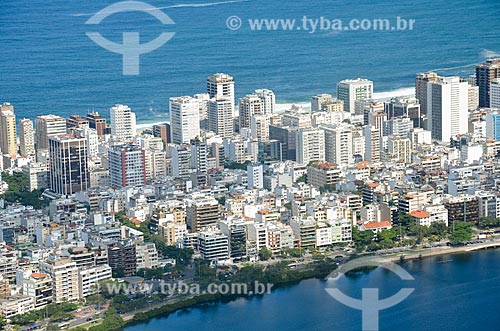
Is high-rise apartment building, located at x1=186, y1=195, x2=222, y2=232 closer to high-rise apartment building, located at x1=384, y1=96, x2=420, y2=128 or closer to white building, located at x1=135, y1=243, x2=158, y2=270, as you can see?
white building, located at x1=135, y1=243, x2=158, y2=270

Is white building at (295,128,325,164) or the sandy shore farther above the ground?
white building at (295,128,325,164)

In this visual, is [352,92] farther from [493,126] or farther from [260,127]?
[493,126]

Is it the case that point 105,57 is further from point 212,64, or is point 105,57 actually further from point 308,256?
point 308,256

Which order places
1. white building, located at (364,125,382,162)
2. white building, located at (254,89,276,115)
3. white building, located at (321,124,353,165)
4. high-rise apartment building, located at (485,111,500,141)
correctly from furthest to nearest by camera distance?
white building, located at (254,89,276,115) < high-rise apartment building, located at (485,111,500,141) < white building, located at (364,125,382,162) < white building, located at (321,124,353,165)

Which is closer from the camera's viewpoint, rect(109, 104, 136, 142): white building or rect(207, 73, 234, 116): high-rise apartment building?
rect(109, 104, 136, 142): white building

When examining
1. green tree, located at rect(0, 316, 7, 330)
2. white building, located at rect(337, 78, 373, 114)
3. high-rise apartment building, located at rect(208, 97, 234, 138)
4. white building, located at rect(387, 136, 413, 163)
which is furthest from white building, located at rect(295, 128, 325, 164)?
green tree, located at rect(0, 316, 7, 330)

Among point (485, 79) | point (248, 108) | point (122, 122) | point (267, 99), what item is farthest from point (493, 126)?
point (122, 122)

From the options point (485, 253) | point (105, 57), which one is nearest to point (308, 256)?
point (485, 253)
